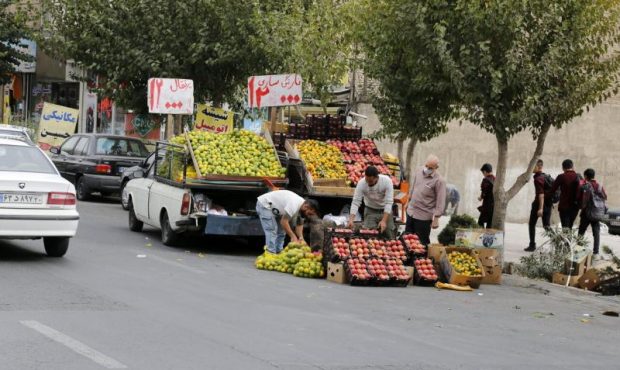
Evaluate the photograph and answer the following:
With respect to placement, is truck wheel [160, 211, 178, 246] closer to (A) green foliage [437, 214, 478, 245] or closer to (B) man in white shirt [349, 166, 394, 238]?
(B) man in white shirt [349, 166, 394, 238]

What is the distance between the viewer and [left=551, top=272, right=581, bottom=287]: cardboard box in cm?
1616

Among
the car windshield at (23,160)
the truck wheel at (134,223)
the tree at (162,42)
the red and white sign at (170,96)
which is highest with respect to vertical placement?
the tree at (162,42)

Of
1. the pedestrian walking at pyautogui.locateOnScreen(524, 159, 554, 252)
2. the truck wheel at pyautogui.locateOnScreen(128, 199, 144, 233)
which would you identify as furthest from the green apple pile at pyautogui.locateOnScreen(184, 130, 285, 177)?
the pedestrian walking at pyautogui.locateOnScreen(524, 159, 554, 252)

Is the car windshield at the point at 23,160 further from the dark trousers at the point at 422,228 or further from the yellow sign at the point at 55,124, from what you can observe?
the yellow sign at the point at 55,124

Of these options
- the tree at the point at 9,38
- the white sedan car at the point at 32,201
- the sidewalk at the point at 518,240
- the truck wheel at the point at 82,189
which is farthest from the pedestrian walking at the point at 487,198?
the tree at the point at 9,38

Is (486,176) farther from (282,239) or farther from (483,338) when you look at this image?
(483,338)

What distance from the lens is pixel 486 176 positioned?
67.0ft

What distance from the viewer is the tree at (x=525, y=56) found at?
16.3 metres

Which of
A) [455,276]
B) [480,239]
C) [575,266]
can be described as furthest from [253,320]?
[575,266]

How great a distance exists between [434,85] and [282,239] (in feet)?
12.0

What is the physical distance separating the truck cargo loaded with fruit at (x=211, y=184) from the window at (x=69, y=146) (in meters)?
8.65

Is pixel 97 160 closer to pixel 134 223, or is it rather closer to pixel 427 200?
pixel 134 223

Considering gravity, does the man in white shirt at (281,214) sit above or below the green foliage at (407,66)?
below

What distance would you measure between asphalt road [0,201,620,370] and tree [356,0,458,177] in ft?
12.6
